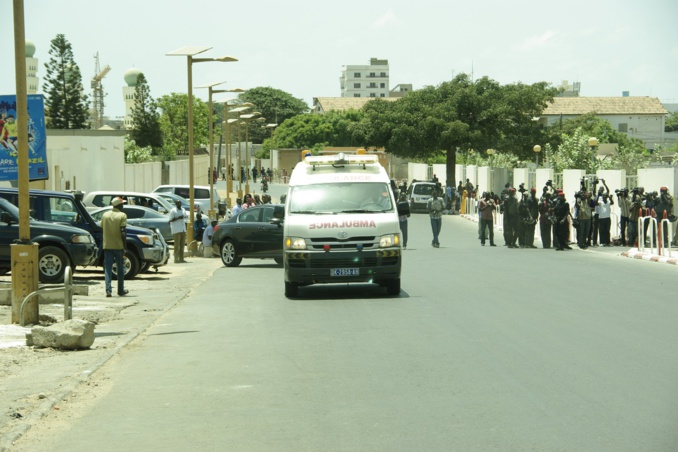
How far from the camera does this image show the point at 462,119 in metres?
68.8

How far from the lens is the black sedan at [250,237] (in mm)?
26344

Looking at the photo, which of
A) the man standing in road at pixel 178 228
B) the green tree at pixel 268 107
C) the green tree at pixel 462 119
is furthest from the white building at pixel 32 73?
the man standing in road at pixel 178 228

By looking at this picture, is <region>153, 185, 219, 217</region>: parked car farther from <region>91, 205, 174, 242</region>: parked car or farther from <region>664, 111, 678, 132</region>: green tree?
<region>664, 111, 678, 132</region>: green tree

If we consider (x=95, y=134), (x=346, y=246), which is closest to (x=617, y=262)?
(x=346, y=246)

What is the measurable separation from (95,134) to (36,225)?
114 ft

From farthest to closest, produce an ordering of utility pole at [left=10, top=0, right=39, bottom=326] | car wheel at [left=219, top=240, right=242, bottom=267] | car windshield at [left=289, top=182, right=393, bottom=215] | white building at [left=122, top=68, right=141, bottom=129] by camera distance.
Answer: white building at [left=122, top=68, right=141, bottom=129], car wheel at [left=219, top=240, right=242, bottom=267], car windshield at [left=289, top=182, right=393, bottom=215], utility pole at [left=10, top=0, right=39, bottom=326]

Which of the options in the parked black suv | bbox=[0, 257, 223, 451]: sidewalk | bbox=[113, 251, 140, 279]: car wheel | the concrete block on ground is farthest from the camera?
bbox=[113, 251, 140, 279]: car wheel

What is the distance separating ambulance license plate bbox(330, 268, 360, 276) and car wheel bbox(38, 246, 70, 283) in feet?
21.1

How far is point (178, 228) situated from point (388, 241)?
43.0 feet

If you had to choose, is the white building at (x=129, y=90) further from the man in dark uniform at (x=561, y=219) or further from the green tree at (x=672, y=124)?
the man in dark uniform at (x=561, y=219)

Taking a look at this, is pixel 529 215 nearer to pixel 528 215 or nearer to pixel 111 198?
pixel 528 215

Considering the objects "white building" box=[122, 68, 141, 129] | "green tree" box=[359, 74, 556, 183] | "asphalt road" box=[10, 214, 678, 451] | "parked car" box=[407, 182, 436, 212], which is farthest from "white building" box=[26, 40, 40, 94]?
"asphalt road" box=[10, 214, 678, 451]

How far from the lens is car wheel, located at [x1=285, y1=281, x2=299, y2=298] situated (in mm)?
17469

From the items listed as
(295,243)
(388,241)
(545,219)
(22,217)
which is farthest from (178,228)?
(22,217)
